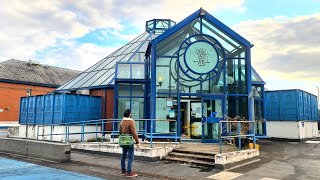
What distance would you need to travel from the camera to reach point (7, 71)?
116 ft

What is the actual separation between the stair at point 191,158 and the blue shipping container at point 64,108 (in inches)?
358

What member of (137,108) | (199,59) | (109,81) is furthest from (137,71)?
(199,59)

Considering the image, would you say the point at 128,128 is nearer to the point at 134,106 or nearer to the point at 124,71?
the point at 134,106

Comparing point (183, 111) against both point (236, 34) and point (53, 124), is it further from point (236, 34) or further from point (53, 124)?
point (53, 124)

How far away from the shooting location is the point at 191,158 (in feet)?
34.7

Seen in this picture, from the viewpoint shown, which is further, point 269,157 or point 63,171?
point 269,157

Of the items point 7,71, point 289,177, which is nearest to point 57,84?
point 7,71

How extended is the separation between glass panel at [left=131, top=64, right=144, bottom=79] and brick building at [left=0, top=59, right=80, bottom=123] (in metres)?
19.7

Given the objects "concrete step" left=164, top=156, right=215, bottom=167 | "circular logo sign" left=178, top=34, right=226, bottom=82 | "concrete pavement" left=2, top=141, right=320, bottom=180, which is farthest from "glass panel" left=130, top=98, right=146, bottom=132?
"concrete step" left=164, top=156, right=215, bottom=167

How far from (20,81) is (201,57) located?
2794 centimetres

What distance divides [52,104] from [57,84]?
23.0 m

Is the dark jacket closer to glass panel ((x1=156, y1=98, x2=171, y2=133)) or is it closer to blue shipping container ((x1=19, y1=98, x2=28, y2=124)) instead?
glass panel ((x1=156, y1=98, x2=171, y2=133))

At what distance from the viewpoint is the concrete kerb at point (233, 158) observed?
30.7 feet

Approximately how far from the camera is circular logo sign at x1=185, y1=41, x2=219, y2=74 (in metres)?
14.8
